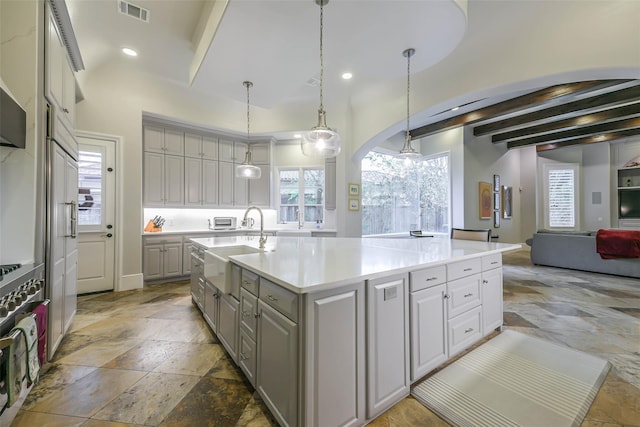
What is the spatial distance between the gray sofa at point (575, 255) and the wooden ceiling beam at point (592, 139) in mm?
3581

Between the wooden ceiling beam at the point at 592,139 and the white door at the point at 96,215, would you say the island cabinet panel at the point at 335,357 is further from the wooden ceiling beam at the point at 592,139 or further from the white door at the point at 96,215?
the wooden ceiling beam at the point at 592,139

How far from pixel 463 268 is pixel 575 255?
5135mm

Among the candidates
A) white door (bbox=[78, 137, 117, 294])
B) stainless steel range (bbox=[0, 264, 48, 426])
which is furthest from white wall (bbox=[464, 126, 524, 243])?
white door (bbox=[78, 137, 117, 294])

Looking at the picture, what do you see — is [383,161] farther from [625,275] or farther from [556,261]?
[625,275]

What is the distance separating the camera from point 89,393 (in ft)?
5.77

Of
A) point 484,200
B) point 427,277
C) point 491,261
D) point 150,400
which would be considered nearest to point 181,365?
point 150,400

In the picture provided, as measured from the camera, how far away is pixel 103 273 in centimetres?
390

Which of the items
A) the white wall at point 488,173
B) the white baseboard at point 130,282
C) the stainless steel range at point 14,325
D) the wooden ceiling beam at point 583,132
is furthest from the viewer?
the white wall at point 488,173

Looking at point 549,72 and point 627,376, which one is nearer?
point 627,376

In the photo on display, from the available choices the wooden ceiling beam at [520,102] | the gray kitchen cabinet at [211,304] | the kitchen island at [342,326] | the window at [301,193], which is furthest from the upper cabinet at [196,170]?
the wooden ceiling beam at [520,102]

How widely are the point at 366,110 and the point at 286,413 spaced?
477 centimetres

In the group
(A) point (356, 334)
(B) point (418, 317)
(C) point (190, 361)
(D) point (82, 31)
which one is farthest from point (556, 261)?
(D) point (82, 31)

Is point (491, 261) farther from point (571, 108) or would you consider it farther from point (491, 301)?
point (571, 108)

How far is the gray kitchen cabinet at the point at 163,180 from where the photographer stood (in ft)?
14.6
